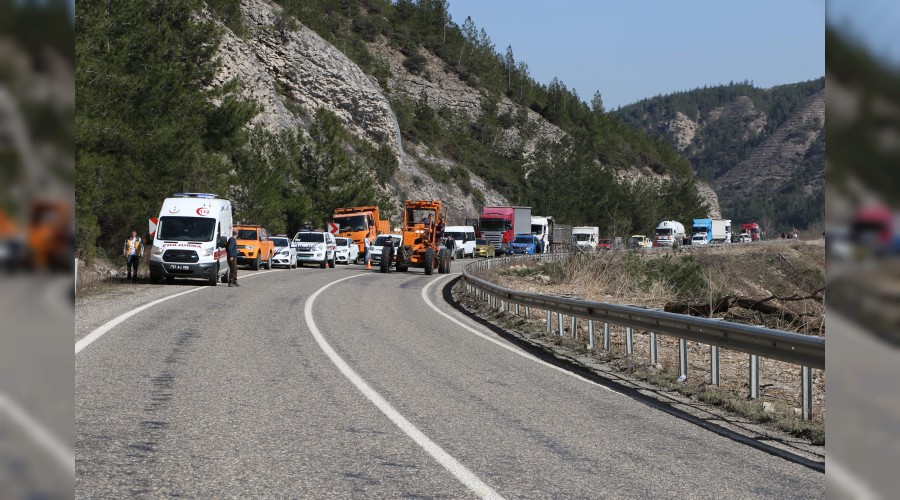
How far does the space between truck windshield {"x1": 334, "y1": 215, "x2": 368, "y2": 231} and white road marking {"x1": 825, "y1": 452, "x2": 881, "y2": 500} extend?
59017mm

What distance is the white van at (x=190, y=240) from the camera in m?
29.3

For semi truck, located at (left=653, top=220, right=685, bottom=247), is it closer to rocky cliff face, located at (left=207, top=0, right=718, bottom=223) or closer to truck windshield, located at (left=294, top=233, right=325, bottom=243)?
rocky cliff face, located at (left=207, top=0, right=718, bottom=223)

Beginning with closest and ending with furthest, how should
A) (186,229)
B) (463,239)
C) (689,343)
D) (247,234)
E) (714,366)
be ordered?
(714,366) < (689,343) < (186,229) < (247,234) < (463,239)

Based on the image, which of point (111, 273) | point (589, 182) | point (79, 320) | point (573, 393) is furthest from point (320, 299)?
point (589, 182)

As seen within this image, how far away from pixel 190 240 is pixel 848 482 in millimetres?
29524

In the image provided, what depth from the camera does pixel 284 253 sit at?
46.0 metres

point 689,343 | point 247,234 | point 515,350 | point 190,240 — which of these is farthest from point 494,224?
point 515,350

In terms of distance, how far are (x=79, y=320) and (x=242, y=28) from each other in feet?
195

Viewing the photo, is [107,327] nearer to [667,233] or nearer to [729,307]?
[729,307]

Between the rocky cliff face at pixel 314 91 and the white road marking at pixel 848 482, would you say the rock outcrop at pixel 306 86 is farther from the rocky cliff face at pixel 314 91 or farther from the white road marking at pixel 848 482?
the white road marking at pixel 848 482

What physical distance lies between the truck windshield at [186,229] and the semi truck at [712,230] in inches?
3187

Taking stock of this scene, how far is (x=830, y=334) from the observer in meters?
1.55

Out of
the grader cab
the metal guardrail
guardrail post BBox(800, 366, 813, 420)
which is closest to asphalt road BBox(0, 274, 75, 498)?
the metal guardrail

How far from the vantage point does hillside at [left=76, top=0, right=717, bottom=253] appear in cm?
3578
